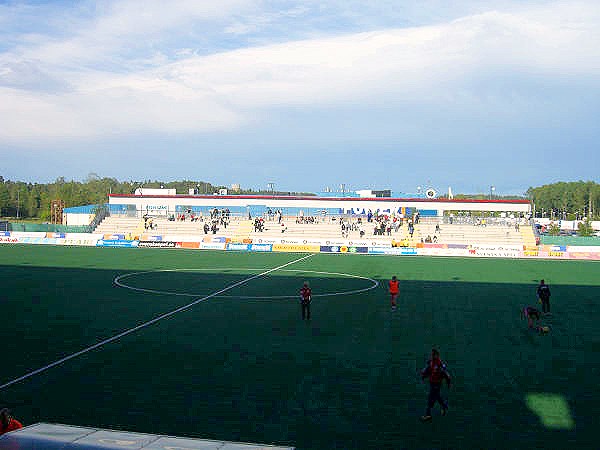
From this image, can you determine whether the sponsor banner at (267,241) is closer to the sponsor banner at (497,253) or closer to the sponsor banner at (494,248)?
the sponsor banner at (497,253)

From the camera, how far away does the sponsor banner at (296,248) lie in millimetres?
72562

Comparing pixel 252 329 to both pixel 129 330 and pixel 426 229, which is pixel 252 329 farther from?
pixel 426 229

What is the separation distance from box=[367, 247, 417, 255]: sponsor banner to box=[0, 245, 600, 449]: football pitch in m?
28.5

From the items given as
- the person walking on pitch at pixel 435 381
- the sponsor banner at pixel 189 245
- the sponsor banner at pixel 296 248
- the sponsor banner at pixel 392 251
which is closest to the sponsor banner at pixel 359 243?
the sponsor banner at pixel 392 251

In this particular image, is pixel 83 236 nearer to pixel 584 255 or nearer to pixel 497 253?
pixel 497 253

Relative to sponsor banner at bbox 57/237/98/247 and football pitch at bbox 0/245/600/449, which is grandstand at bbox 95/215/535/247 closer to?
sponsor banner at bbox 57/237/98/247

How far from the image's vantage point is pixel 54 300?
105 ft

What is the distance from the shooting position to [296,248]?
73125mm

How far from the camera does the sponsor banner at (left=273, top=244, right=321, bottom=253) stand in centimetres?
7256

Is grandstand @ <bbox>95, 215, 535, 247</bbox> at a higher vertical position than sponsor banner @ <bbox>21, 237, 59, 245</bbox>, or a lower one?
higher

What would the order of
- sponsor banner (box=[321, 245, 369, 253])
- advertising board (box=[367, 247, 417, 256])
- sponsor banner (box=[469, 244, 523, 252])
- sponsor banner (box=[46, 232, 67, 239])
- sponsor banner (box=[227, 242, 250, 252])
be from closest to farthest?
sponsor banner (box=[469, 244, 523, 252]) < advertising board (box=[367, 247, 417, 256]) < sponsor banner (box=[321, 245, 369, 253]) < sponsor banner (box=[227, 242, 250, 252]) < sponsor banner (box=[46, 232, 67, 239])

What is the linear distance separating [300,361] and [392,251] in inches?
2045

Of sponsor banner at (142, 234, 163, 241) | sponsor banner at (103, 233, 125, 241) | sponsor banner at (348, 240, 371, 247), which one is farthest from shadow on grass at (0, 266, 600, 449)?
sponsor banner at (103, 233, 125, 241)

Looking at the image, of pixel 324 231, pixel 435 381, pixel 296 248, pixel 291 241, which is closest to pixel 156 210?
pixel 291 241
